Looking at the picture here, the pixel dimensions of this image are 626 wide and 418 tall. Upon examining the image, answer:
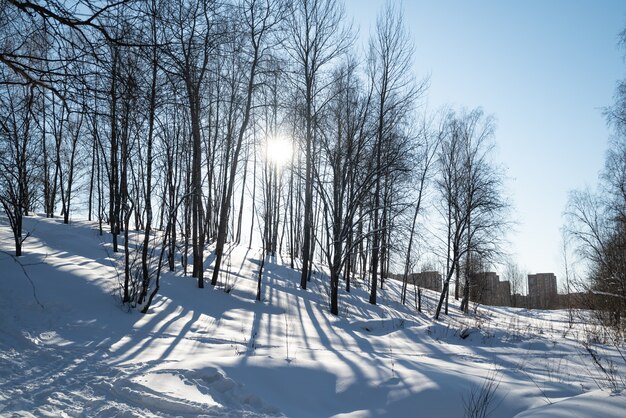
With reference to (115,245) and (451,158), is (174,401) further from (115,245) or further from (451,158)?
(451,158)

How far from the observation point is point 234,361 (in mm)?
5199

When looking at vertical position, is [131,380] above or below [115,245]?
below

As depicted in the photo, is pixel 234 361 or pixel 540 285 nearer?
pixel 234 361

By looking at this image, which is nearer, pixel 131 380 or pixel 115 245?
pixel 131 380

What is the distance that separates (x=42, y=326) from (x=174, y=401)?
3.95 metres

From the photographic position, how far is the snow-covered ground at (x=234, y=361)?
3986 millimetres

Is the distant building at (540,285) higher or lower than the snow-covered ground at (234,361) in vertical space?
lower

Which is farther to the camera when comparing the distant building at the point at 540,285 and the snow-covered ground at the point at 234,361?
the distant building at the point at 540,285

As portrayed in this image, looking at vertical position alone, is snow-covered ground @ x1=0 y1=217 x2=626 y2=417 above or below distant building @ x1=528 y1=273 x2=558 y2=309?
above

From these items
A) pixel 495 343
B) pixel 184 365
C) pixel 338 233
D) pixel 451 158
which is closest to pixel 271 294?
pixel 338 233

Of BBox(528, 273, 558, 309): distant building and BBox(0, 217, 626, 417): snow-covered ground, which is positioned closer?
BBox(0, 217, 626, 417): snow-covered ground

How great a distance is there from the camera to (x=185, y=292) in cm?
1110

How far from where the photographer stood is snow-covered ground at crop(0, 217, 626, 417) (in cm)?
399

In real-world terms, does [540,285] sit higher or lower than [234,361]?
lower
